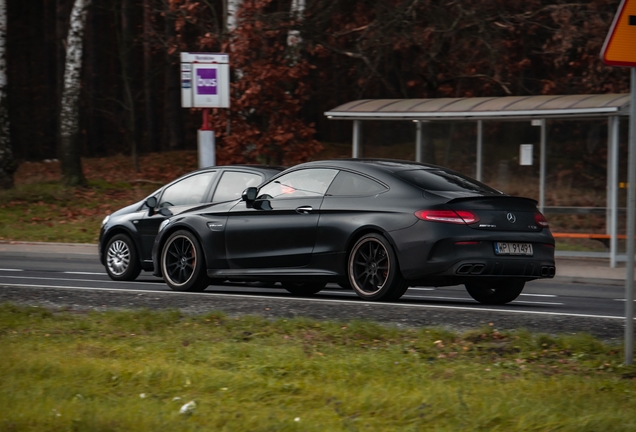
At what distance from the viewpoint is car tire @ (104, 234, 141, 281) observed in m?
13.7

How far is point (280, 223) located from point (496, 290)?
2368mm

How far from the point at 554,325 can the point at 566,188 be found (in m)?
10.3

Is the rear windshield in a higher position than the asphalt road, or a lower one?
higher

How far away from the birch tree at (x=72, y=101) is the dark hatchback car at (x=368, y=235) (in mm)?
16305

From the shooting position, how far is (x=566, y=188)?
1872cm

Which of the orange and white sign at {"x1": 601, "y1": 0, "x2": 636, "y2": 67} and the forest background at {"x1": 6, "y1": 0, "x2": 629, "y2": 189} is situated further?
the forest background at {"x1": 6, "y1": 0, "x2": 629, "y2": 189}

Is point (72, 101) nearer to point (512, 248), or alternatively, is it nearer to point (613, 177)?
point (613, 177)

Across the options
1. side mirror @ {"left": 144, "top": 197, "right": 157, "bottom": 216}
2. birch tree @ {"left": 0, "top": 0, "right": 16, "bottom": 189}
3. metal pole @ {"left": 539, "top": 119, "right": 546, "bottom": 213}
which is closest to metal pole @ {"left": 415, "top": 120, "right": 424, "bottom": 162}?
metal pole @ {"left": 539, "top": 119, "right": 546, "bottom": 213}

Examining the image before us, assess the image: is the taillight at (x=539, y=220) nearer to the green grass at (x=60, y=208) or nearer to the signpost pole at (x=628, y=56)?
the signpost pole at (x=628, y=56)

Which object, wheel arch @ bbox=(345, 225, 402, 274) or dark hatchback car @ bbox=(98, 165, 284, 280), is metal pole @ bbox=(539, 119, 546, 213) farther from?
wheel arch @ bbox=(345, 225, 402, 274)

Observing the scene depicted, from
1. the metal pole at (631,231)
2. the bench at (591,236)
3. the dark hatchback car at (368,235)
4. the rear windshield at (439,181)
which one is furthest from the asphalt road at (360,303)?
the bench at (591,236)

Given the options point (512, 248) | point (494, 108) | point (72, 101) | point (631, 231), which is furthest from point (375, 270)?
point (72, 101)

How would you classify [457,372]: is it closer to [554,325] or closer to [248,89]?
[554,325]

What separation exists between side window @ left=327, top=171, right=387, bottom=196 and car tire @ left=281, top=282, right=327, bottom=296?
1.54 metres
